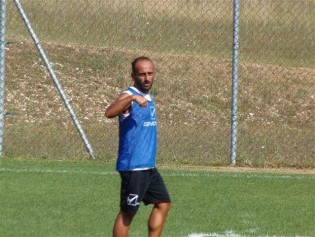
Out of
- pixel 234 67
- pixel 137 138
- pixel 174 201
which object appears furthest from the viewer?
pixel 234 67

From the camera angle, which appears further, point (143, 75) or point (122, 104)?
point (143, 75)

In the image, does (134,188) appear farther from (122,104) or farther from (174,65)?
(174,65)

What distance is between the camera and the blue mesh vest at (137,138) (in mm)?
7484

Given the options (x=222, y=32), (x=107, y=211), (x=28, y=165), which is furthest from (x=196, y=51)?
(x=107, y=211)

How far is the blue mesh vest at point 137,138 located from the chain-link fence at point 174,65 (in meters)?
8.54

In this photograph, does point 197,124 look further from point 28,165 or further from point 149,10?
point 28,165

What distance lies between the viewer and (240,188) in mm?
10797

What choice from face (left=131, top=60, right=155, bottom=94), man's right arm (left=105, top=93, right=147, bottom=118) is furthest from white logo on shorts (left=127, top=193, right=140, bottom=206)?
face (left=131, top=60, right=155, bottom=94)

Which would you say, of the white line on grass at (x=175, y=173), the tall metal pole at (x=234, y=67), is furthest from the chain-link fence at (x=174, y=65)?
the white line on grass at (x=175, y=173)

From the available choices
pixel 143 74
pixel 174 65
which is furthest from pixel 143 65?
pixel 174 65

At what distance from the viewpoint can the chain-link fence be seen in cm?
1736

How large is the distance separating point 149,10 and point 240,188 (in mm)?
7850

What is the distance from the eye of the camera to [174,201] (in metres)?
9.95

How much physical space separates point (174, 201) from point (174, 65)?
9.16m
